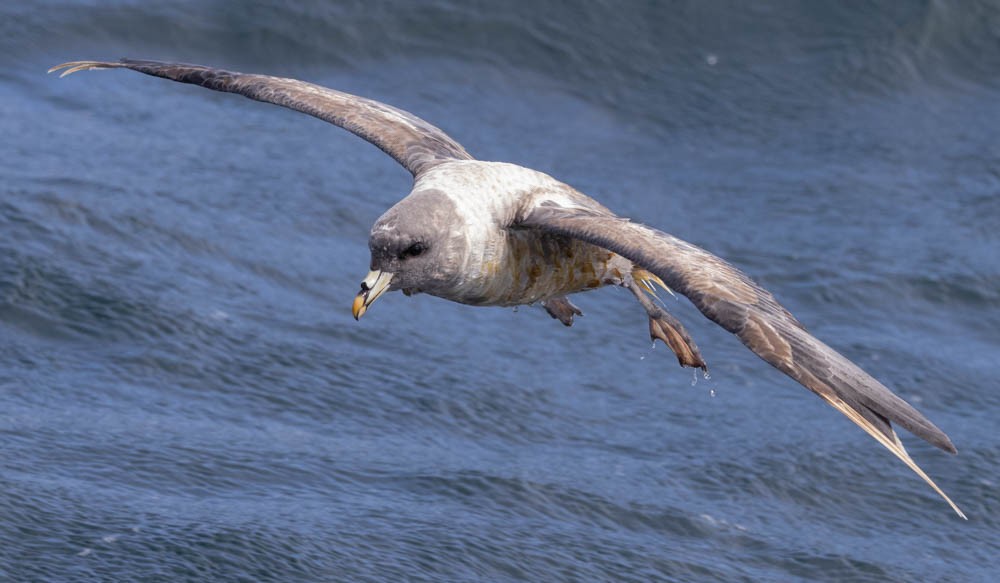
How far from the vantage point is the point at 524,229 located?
763 centimetres

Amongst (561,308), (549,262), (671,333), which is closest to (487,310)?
(561,308)

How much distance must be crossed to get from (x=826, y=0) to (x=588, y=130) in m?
3.00

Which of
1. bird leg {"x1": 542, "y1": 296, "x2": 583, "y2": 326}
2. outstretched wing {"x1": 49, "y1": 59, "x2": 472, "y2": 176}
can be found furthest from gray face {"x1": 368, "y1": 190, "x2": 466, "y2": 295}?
bird leg {"x1": 542, "y1": 296, "x2": 583, "y2": 326}

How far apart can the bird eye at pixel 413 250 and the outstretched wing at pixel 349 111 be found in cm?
131

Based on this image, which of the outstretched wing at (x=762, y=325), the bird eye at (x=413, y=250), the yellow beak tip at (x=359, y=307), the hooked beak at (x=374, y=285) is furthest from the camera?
the bird eye at (x=413, y=250)

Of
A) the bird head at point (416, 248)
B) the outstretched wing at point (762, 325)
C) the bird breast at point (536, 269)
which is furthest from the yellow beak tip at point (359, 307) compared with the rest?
the outstretched wing at point (762, 325)

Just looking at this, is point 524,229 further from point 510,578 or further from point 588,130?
point 588,130

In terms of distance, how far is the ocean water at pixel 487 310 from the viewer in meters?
10.1

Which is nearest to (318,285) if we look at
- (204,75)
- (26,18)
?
(204,75)

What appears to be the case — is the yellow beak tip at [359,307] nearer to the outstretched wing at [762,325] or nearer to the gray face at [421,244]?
the gray face at [421,244]

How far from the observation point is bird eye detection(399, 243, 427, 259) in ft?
22.9

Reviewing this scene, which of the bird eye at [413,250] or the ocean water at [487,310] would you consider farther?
the ocean water at [487,310]

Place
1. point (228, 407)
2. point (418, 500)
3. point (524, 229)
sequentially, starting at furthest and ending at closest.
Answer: point (228, 407) → point (418, 500) → point (524, 229)

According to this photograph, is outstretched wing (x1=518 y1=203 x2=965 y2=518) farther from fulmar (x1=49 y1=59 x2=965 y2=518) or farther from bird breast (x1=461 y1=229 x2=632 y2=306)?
bird breast (x1=461 y1=229 x2=632 y2=306)
